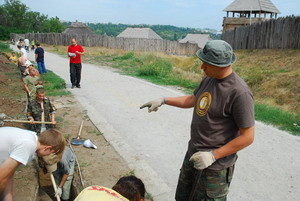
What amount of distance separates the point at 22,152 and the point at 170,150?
3.23 metres

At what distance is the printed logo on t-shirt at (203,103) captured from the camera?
2.33m

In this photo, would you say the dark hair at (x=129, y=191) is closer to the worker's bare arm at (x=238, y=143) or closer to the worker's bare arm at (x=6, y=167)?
the worker's bare arm at (x=238, y=143)

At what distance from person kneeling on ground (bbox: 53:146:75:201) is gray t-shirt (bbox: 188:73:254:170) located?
6.27ft

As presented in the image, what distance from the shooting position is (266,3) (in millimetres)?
29188

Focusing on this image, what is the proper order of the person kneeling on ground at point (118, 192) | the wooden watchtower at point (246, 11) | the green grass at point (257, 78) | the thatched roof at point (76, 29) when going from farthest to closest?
the thatched roof at point (76, 29), the wooden watchtower at point (246, 11), the green grass at point (257, 78), the person kneeling on ground at point (118, 192)

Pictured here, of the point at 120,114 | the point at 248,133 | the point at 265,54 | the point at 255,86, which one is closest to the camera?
the point at 248,133

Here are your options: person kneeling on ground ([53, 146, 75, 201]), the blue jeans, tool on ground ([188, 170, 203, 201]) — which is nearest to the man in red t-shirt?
the blue jeans

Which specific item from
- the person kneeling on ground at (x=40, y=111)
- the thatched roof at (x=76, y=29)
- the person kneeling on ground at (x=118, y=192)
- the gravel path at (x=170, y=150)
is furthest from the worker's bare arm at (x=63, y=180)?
the thatched roof at (x=76, y=29)

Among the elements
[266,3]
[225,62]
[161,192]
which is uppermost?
[266,3]

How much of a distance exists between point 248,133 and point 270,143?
3.79m

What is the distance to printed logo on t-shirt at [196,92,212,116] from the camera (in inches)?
91.7

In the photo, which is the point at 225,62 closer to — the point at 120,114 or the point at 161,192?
the point at 161,192

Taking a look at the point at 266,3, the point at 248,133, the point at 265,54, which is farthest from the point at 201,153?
the point at 266,3

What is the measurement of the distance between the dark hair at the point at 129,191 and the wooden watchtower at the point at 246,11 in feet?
89.7
